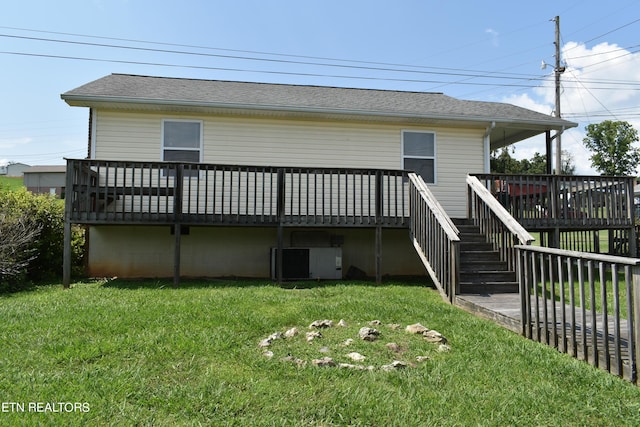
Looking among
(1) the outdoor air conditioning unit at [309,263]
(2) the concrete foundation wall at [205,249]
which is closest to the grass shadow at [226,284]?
(1) the outdoor air conditioning unit at [309,263]

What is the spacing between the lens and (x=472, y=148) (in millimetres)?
9828

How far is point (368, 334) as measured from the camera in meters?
3.85

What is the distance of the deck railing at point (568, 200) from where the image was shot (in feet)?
27.5

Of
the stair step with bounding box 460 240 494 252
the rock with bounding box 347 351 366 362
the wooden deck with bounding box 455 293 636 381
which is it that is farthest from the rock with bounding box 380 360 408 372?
the stair step with bounding box 460 240 494 252

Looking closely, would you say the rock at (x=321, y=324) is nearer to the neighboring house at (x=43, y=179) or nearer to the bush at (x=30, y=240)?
the bush at (x=30, y=240)

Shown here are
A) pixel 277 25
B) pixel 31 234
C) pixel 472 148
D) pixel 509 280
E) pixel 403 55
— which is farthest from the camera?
pixel 403 55

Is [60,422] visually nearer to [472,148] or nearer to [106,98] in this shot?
[106,98]

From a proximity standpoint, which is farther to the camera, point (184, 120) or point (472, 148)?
point (472, 148)

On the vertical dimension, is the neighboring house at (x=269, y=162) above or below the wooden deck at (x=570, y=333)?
above

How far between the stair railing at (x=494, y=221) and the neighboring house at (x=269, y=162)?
4.97 feet

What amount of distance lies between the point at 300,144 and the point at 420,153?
3.03 m

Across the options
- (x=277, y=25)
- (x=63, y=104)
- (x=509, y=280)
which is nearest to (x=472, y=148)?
(x=509, y=280)

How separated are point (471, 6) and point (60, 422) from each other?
14400mm

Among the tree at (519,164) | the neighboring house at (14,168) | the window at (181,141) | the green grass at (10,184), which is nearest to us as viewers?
the window at (181,141)
